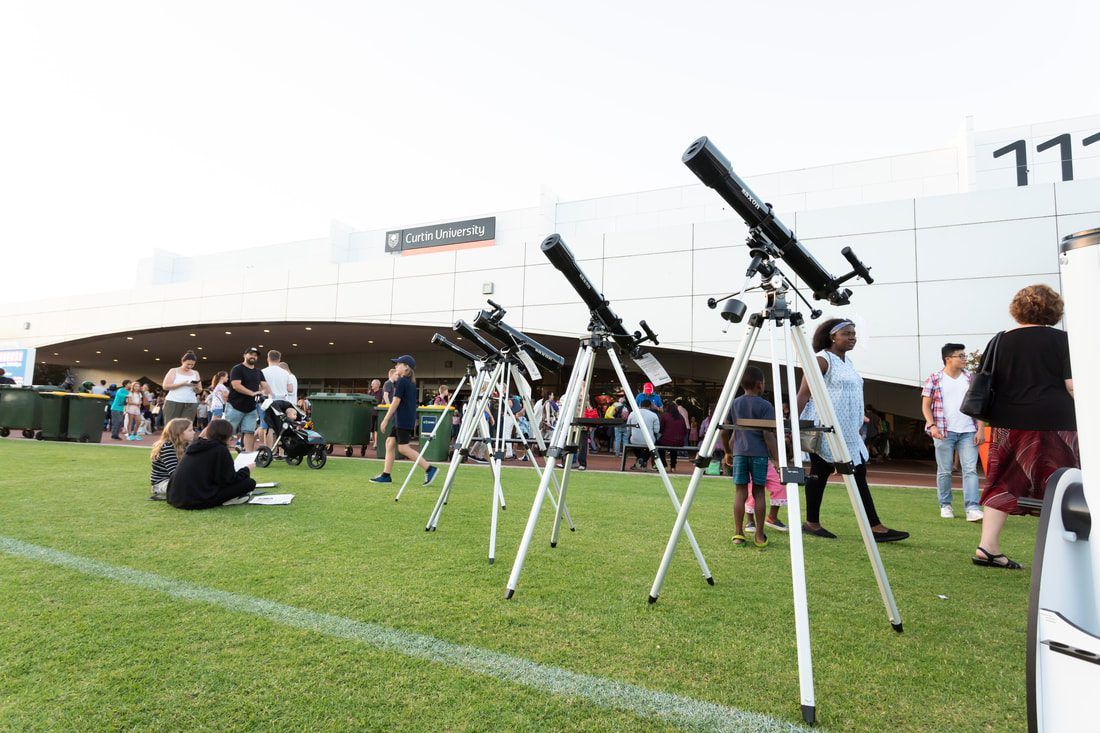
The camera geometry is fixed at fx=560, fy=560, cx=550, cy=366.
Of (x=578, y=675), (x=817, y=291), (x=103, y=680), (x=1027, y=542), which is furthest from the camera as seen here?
(x=1027, y=542)

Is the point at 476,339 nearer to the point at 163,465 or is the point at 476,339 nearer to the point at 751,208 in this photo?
the point at 751,208

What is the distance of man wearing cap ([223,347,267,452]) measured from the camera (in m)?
8.38

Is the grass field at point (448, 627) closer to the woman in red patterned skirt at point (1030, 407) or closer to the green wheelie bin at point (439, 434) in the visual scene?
the woman in red patterned skirt at point (1030, 407)

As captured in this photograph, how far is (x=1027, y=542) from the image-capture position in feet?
15.1

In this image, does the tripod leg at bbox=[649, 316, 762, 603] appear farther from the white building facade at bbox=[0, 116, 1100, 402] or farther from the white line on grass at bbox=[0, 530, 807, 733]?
the white building facade at bbox=[0, 116, 1100, 402]

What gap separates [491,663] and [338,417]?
10.4m

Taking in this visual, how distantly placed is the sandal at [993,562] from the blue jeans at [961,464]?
2.49m

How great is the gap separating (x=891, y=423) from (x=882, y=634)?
22169 mm

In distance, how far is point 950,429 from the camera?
6.13 metres

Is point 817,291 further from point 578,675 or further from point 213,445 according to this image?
point 213,445

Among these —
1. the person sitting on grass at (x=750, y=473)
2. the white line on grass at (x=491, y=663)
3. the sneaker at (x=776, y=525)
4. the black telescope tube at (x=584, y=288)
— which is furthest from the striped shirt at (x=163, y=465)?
the sneaker at (x=776, y=525)

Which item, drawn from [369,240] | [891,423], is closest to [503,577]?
[891,423]

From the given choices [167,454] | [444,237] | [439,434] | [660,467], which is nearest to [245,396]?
[167,454]

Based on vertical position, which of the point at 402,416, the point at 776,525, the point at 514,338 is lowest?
the point at 776,525
